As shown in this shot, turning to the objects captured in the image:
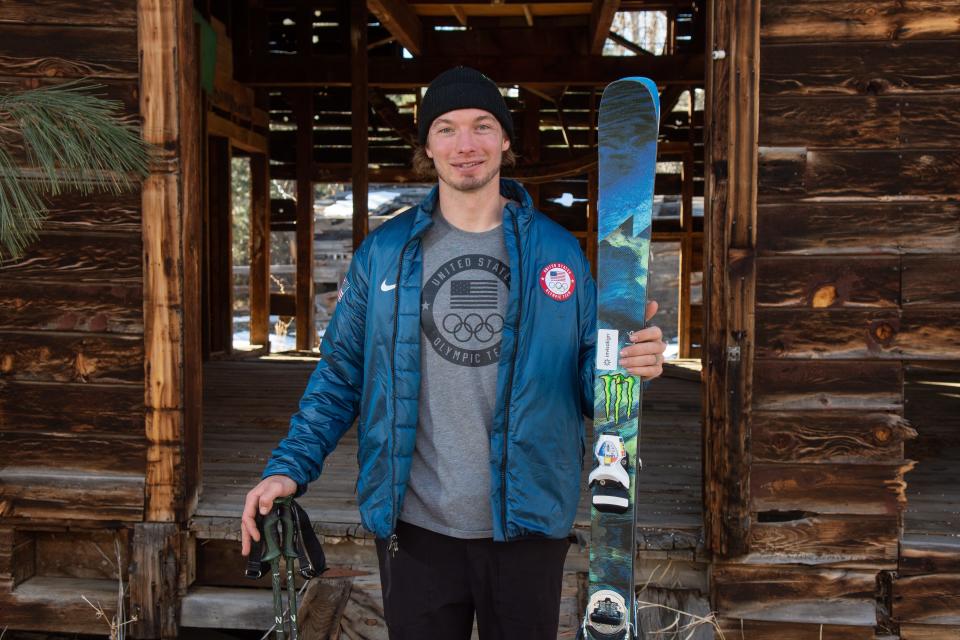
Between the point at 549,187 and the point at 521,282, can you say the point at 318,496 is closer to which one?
the point at 521,282

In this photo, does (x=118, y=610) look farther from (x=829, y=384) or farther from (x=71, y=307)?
(x=829, y=384)

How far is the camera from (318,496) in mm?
3641

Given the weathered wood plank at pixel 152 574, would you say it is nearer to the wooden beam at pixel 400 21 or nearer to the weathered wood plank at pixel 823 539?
the weathered wood plank at pixel 823 539

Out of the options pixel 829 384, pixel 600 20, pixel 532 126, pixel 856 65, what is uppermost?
pixel 600 20

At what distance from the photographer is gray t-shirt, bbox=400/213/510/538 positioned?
72.6 inches

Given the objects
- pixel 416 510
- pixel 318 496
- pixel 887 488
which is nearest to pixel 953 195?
pixel 887 488

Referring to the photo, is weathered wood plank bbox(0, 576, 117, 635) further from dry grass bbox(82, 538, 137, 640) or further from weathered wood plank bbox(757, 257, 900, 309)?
weathered wood plank bbox(757, 257, 900, 309)

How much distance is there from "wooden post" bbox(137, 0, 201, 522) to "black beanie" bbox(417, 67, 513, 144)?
150 cm

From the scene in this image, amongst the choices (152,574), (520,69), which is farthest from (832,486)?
(520,69)

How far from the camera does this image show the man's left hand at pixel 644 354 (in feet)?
5.86

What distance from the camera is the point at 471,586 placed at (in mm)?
1871

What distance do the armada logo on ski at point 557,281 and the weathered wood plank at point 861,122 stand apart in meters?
1.39

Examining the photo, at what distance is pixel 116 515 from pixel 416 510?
1860 mm

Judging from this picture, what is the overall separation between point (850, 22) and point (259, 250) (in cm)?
772
